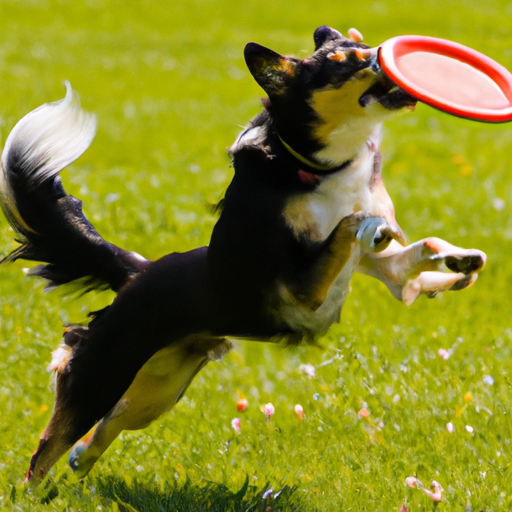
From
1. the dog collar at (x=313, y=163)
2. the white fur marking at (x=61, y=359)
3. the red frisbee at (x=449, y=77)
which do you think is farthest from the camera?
the white fur marking at (x=61, y=359)

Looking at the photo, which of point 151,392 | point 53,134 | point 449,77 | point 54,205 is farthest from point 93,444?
point 449,77

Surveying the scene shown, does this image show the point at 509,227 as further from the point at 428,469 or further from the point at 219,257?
the point at 219,257

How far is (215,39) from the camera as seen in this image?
1648 cm

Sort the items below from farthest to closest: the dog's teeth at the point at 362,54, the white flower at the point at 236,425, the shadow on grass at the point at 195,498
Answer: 1. the white flower at the point at 236,425
2. the shadow on grass at the point at 195,498
3. the dog's teeth at the point at 362,54

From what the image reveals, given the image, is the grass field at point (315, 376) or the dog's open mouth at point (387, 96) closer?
the dog's open mouth at point (387, 96)

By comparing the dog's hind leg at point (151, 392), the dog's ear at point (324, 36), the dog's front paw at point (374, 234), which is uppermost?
the dog's ear at point (324, 36)

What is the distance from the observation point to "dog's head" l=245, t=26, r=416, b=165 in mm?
3008

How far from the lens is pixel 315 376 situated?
4664mm

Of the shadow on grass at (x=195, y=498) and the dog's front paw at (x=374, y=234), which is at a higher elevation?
the dog's front paw at (x=374, y=234)

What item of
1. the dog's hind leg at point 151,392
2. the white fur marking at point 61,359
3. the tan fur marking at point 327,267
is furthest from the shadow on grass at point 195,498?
the tan fur marking at point 327,267

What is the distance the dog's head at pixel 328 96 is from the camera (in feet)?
9.87

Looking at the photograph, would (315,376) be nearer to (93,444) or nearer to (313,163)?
(93,444)

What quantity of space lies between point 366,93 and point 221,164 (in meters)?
4.97

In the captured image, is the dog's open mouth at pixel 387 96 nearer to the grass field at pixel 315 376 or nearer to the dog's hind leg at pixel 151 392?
the grass field at pixel 315 376
